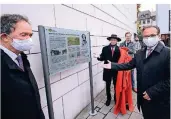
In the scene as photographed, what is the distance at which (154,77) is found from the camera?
73.0 inches

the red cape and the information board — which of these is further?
the red cape

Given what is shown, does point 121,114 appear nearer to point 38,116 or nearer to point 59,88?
point 59,88

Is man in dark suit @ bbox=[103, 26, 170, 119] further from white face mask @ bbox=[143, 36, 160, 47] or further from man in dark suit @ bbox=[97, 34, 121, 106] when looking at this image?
man in dark suit @ bbox=[97, 34, 121, 106]

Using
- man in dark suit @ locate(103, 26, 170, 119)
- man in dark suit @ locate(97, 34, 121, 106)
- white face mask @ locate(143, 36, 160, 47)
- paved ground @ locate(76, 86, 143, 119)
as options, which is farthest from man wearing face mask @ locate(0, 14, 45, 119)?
man in dark suit @ locate(97, 34, 121, 106)

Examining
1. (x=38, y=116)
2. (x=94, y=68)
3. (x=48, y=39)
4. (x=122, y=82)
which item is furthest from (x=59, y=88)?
(x=94, y=68)

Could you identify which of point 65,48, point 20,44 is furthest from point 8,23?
point 65,48

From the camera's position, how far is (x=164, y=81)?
1820mm

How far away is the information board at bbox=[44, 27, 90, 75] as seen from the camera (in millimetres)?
1899

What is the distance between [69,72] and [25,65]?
4.75 ft

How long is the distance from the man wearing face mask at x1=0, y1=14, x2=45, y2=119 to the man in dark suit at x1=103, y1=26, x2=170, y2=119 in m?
1.25

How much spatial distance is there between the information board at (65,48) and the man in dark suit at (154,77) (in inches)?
37.6

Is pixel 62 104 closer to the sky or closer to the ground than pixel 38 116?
closer to the ground

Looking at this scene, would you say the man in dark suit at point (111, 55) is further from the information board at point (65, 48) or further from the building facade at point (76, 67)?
the information board at point (65, 48)

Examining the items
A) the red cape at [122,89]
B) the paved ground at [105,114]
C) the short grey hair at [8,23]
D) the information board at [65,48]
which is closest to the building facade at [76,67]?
the paved ground at [105,114]
